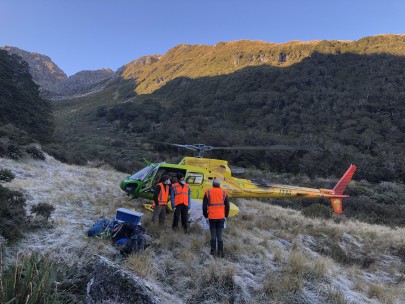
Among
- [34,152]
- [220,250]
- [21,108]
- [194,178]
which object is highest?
[21,108]

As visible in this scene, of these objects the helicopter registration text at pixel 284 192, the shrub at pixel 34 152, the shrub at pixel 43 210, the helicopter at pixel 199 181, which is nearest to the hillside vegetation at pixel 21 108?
the shrub at pixel 34 152

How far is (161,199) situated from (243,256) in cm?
273

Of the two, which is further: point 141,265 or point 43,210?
point 43,210

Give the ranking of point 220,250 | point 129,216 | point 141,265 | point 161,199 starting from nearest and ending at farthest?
point 141,265
point 220,250
point 129,216
point 161,199

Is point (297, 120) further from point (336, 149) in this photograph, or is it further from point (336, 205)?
point (336, 205)

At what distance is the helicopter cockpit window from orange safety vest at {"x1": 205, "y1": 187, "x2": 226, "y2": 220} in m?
3.04

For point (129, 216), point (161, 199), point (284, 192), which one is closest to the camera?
point (129, 216)

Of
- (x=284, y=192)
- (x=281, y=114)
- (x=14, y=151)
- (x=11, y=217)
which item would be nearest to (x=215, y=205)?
(x=11, y=217)

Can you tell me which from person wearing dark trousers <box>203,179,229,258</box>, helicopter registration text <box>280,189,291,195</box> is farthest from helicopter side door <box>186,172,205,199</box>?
helicopter registration text <box>280,189,291,195</box>

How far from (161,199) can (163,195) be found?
0.13 m

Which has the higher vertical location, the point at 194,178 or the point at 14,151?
the point at 14,151

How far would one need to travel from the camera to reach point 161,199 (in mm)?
8719

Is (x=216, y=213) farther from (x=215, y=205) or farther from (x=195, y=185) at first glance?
(x=195, y=185)

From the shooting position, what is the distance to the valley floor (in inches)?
225
